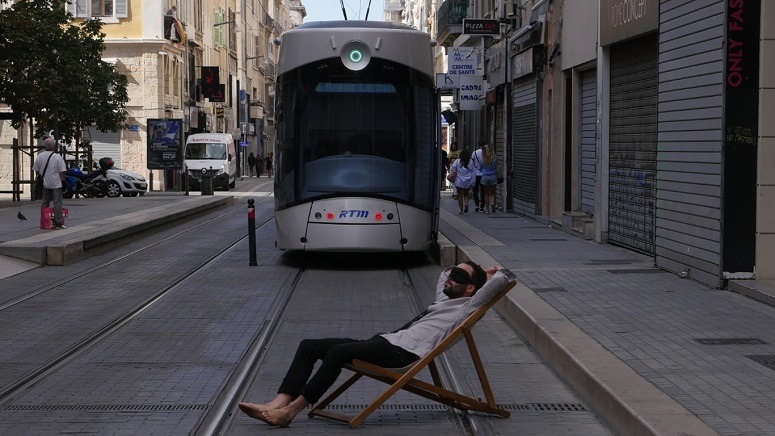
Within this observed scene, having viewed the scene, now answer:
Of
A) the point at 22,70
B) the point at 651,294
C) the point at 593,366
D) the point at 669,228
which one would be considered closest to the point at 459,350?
the point at 593,366

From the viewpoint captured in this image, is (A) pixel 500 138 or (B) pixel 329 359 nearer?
(B) pixel 329 359

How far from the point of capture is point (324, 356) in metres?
7.13

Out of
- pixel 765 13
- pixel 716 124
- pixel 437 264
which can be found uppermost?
pixel 765 13

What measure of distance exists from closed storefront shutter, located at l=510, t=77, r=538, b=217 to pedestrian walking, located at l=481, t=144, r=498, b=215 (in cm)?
61

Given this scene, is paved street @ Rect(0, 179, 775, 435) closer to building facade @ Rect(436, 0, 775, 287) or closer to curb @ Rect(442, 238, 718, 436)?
curb @ Rect(442, 238, 718, 436)

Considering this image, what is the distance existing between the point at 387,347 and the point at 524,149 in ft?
75.4

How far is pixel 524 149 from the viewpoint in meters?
29.7

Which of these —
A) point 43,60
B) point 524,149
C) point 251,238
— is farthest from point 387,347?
point 43,60

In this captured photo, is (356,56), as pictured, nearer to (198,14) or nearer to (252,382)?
(252,382)

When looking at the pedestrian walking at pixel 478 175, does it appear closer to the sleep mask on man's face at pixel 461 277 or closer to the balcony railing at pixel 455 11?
the balcony railing at pixel 455 11

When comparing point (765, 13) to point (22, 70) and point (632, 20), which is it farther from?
point (22, 70)

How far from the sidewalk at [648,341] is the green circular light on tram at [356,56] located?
3052 mm

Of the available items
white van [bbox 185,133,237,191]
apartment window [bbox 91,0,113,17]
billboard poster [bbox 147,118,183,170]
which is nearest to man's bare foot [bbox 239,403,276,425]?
billboard poster [bbox 147,118,183,170]

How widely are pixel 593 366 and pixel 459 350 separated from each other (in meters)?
2.24
